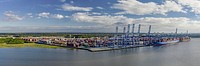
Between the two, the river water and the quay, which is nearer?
the river water

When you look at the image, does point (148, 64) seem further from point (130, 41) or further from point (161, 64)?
point (130, 41)

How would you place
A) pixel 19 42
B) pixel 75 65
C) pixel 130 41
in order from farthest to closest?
pixel 130 41
pixel 19 42
pixel 75 65

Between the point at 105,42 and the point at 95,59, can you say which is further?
the point at 105,42

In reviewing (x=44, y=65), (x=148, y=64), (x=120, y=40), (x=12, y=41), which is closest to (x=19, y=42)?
(x=12, y=41)

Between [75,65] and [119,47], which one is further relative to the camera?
[119,47]

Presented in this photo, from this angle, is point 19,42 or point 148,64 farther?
point 19,42

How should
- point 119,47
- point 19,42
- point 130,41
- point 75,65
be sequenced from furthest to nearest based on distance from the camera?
point 130,41 < point 19,42 < point 119,47 < point 75,65

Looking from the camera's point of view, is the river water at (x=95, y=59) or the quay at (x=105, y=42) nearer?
the river water at (x=95, y=59)

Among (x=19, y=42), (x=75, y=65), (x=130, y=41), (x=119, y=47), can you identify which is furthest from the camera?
(x=130, y=41)

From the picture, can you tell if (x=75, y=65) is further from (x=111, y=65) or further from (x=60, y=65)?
(x=111, y=65)
